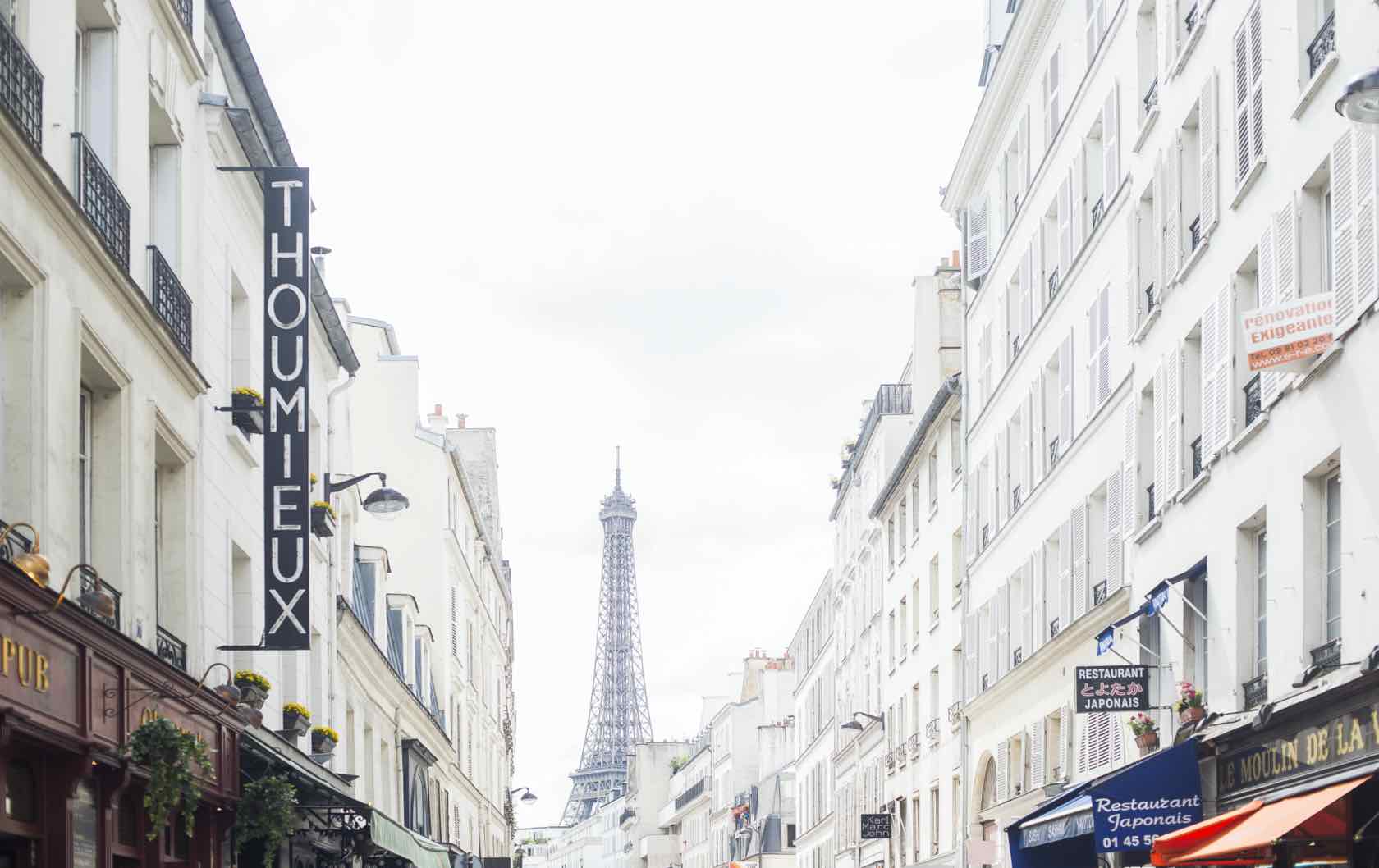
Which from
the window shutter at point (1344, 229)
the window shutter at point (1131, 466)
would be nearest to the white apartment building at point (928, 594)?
the window shutter at point (1131, 466)

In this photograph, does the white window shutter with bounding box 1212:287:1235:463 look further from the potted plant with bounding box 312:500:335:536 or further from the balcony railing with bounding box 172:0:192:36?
the potted plant with bounding box 312:500:335:536

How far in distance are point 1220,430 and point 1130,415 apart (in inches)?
177

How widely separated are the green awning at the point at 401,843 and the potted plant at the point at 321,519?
142 inches

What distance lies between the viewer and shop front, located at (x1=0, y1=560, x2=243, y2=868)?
36.1 feet

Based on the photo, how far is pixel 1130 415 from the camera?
79.9ft

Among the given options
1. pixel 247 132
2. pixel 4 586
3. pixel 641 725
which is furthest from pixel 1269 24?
pixel 641 725

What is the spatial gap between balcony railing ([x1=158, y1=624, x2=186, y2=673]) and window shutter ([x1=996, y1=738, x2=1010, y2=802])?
18.7 meters

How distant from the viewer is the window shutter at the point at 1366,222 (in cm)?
1515

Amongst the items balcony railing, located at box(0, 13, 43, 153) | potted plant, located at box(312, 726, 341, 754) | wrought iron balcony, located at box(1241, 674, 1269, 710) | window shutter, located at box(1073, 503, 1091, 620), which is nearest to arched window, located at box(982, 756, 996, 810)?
window shutter, located at box(1073, 503, 1091, 620)

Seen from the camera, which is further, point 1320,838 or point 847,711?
point 847,711

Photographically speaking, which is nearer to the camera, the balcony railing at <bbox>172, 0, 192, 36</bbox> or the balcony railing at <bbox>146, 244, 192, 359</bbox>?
the balcony railing at <bbox>146, 244, 192, 359</bbox>

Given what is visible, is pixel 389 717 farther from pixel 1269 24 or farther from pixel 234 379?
pixel 1269 24

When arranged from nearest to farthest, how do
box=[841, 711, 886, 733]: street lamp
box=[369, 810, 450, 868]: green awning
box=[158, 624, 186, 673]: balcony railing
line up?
box=[158, 624, 186, 673]: balcony railing, box=[369, 810, 450, 868]: green awning, box=[841, 711, 886, 733]: street lamp

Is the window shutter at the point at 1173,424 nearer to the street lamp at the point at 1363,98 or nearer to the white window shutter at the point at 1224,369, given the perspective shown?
the white window shutter at the point at 1224,369
